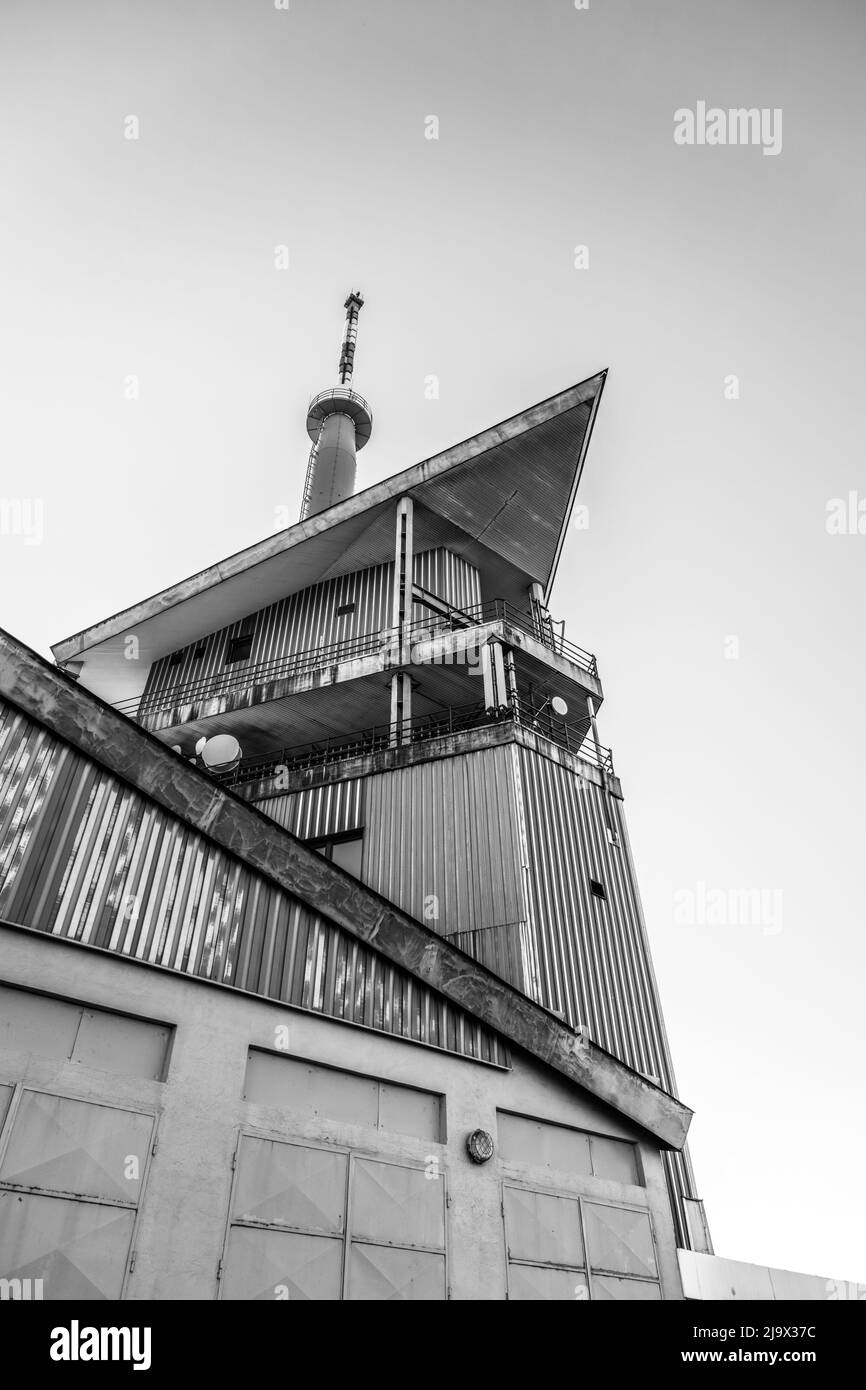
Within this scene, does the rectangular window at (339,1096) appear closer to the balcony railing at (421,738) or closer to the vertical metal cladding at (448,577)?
the balcony railing at (421,738)

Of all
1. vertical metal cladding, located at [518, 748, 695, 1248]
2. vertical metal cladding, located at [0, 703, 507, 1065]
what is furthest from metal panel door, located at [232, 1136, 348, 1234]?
vertical metal cladding, located at [518, 748, 695, 1248]

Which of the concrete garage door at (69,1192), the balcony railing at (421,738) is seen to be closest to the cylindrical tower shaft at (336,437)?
the balcony railing at (421,738)

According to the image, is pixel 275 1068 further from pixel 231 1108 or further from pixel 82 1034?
pixel 82 1034

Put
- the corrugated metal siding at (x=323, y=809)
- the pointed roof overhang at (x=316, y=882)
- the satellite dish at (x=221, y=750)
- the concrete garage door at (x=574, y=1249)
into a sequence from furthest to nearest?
the satellite dish at (x=221, y=750) → the corrugated metal siding at (x=323, y=809) → the concrete garage door at (x=574, y=1249) → the pointed roof overhang at (x=316, y=882)

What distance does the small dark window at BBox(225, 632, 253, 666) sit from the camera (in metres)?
27.5

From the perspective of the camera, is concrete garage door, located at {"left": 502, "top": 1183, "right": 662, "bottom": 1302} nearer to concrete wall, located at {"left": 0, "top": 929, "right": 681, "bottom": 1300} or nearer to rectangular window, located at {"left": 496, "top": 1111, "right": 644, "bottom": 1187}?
concrete wall, located at {"left": 0, "top": 929, "right": 681, "bottom": 1300}

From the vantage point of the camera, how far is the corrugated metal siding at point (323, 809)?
65.8ft

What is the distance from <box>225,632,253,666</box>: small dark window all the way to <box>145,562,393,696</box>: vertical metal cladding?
0.49 feet

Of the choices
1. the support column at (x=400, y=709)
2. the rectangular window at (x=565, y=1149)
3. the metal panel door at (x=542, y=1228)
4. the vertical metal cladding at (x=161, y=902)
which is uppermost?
the support column at (x=400, y=709)

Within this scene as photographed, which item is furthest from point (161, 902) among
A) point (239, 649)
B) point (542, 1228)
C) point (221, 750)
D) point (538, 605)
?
point (538, 605)

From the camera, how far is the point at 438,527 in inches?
1064

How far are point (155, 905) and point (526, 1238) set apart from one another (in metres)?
5.82

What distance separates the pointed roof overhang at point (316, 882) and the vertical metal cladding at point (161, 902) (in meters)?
0.18
